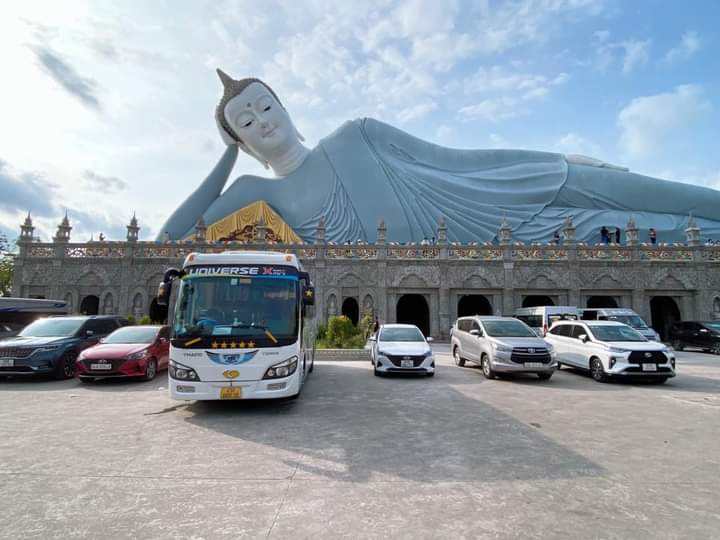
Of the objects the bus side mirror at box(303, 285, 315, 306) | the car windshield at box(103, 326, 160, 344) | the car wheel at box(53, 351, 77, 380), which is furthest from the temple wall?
the bus side mirror at box(303, 285, 315, 306)

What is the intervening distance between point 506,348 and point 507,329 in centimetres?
129

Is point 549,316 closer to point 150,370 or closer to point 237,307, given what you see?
point 237,307

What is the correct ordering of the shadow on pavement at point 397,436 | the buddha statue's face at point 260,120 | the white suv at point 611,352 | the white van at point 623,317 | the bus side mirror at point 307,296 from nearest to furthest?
1. the shadow on pavement at point 397,436
2. the bus side mirror at point 307,296
3. the white suv at point 611,352
4. the white van at point 623,317
5. the buddha statue's face at point 260,120

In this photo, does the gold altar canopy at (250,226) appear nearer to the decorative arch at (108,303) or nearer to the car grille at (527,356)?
the decorative arch at (108,303)

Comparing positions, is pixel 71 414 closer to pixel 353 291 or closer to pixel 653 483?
pixel 653 483

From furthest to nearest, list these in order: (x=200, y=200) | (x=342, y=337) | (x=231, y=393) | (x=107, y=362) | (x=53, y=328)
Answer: (x=200, y=200) < (x=342, y=337) < (x=53, y=328) < (x=107, y=362) < (x=231, y=393)

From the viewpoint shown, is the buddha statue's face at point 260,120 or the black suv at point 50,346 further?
the buddha statue's face at point 260,120

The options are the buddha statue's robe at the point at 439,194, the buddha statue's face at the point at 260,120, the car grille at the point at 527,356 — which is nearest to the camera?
the car grille at the point at 527,356

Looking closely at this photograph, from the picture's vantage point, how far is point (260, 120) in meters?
29.6

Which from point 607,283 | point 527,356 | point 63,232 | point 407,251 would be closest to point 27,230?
point 63,232

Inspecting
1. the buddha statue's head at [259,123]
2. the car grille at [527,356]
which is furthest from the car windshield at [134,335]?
the buddha statue's head at [259,123]

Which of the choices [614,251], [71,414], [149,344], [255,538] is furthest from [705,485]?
[614,251]

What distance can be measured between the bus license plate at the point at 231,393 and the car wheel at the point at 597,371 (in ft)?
29.7

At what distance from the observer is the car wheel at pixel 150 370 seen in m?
10.2
